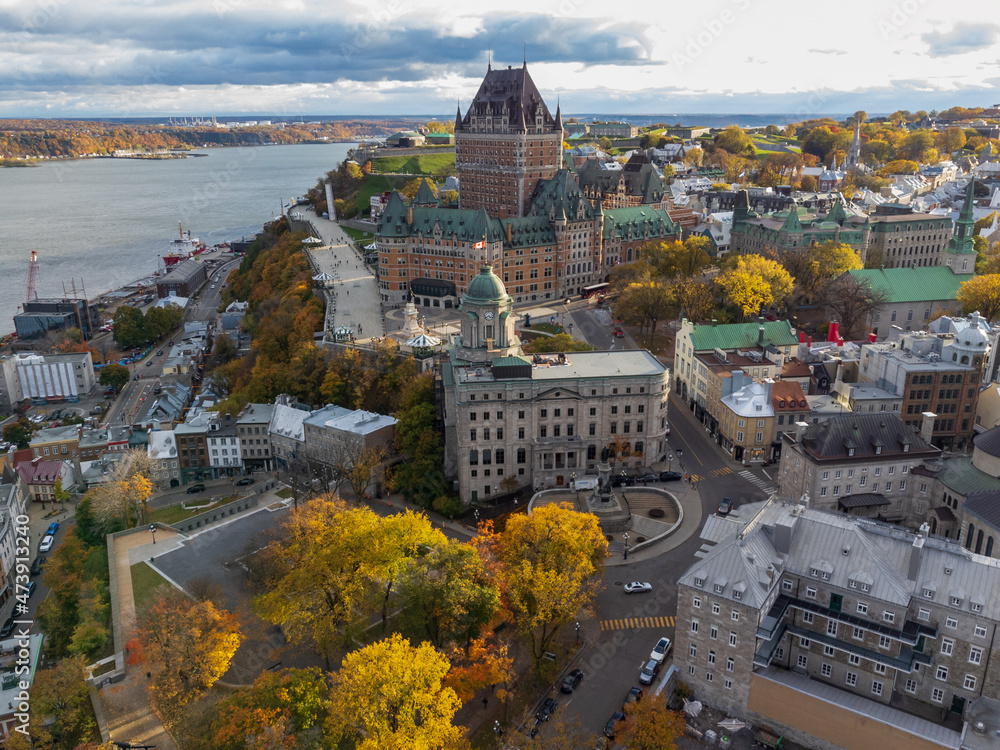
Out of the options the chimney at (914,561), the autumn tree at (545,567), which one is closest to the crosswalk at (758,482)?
the autumn tree at (545,567)

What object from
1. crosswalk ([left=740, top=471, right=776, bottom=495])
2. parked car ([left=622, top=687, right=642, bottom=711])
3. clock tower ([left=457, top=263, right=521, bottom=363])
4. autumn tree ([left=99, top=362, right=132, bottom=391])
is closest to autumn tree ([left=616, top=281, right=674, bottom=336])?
clock tower ([left=457, top=263, right=521, bottom=363])

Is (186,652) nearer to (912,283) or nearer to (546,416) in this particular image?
(546,416)

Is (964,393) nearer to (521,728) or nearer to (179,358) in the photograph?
(521,728)

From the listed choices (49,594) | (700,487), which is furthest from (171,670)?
(700,487)

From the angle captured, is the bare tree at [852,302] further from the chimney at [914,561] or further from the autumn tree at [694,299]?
the chimney at [914,561]

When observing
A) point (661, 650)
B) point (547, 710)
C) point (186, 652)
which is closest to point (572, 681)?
point (547, 710)
